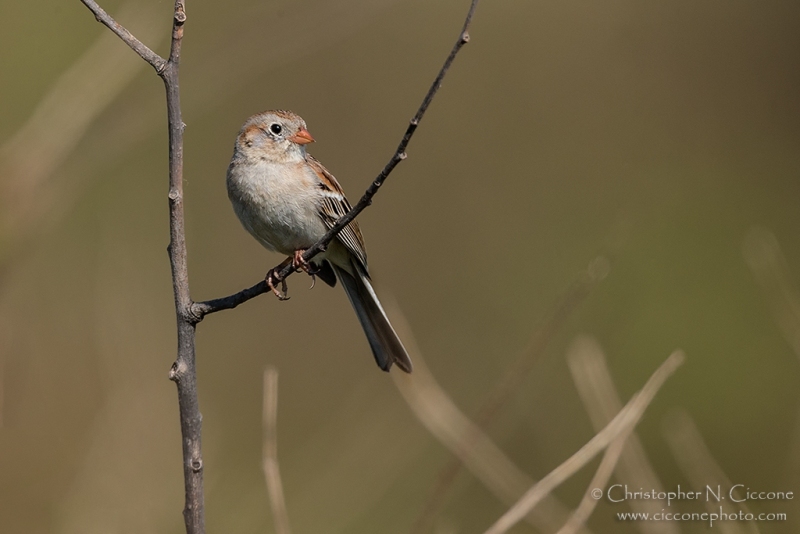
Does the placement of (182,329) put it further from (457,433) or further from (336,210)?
(336,210)

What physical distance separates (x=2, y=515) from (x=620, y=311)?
4006 millimetres

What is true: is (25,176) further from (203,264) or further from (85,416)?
(203,264)

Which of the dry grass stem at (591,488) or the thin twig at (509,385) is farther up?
the thin twig at (509,385)

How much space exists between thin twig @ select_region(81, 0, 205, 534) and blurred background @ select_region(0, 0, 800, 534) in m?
0.53

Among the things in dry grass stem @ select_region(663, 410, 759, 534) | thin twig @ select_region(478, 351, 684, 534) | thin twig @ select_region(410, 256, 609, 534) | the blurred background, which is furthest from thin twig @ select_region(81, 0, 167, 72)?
dry grass stem @ select_region(663, 410, 759, 534)

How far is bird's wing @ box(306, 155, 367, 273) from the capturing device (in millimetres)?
3623

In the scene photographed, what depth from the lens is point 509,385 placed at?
6.80 feet

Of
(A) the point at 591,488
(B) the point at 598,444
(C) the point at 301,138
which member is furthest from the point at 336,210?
(A) the point at 591,488

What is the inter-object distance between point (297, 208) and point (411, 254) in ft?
8.58

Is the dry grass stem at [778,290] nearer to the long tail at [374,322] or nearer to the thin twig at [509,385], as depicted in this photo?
the thin twig at [509,385]

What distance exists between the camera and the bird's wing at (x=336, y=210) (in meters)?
3.62

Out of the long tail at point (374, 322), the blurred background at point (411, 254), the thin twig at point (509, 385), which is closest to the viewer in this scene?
the thin twig at point (509, 385)

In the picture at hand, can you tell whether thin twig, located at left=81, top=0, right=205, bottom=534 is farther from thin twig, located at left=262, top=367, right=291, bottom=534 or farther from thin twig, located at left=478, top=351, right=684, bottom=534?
thin twig, located at left=478, top=351, right=684, bottom=534

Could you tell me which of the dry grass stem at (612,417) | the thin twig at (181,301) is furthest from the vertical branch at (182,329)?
the dry grass stem at (612,417)
